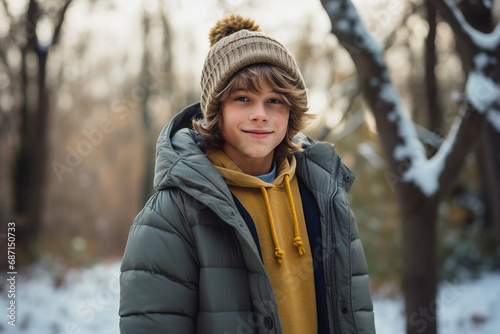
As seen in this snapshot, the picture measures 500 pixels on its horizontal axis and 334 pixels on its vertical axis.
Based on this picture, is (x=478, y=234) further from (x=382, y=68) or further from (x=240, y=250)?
(x=240, y=250)

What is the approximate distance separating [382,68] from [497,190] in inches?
125

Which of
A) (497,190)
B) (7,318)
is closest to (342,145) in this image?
(497,190)

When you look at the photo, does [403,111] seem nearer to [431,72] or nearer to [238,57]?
[238,57]

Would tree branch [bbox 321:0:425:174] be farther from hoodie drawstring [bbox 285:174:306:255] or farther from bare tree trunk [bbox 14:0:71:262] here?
bare tree trunk [bbox 14:0:71:262]

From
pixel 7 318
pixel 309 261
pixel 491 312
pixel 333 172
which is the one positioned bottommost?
pixel 491 312

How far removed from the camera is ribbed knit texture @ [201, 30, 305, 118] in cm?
159

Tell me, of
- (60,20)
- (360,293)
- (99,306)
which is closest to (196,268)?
(360,293)

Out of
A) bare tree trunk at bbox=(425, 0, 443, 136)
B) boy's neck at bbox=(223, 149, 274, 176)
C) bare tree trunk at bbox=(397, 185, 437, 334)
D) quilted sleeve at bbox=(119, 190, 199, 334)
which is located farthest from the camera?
bare tree trunk at bbox=(425, 0, 443, 136)

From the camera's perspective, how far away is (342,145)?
8594 mm

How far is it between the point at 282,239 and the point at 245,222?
21cm

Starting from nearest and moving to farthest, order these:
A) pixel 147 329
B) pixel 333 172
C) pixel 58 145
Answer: pixel 147 329
pixel 333 172
pixel 58 145

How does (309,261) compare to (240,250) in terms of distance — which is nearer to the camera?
(240,250)

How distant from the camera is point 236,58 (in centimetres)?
158

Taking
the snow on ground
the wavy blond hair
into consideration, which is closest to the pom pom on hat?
the wavy blond hair
